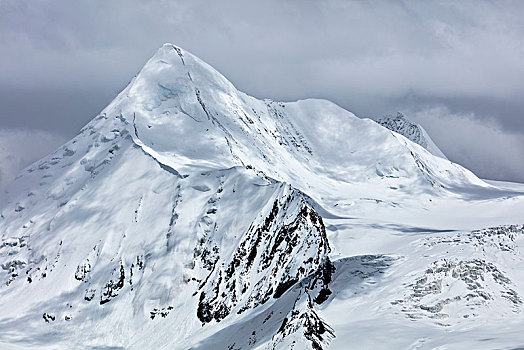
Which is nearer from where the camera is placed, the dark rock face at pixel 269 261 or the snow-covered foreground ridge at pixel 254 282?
the snow-covered foreground ridge at pixel 254 282

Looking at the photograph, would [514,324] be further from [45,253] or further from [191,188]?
[45,253]

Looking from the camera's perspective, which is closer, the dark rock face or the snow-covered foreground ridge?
the snow-covered foreground ridge

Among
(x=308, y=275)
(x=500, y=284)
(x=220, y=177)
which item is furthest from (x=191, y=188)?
(x=500, y=284)

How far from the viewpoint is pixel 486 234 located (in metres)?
136

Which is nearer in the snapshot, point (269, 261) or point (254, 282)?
point (254, 282)

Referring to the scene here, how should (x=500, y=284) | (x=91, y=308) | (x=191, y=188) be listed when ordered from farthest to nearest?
1. (x=191, y=188)
2. (x=91, y=308)
3. (x=500, y=284)

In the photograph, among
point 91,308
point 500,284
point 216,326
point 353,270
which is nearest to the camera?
point 500,284

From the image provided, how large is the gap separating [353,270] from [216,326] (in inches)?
1286

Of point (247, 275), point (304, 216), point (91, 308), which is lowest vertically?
point (91, 308)

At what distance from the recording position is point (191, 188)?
199 metres

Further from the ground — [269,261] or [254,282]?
[269,261]

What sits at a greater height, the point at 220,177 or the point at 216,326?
the point at 220,177

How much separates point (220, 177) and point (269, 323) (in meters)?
86.1

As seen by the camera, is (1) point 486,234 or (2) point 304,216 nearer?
(1) point 486,234
